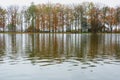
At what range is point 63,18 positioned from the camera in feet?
340

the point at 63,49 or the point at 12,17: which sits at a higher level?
the point at 12,17

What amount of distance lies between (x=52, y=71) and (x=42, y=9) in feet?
307

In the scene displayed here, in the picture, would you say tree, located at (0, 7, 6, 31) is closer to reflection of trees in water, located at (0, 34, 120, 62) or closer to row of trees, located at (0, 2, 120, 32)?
row of trees, located at (0, 2, 120, 32)

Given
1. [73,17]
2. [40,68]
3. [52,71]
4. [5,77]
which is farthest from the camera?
[73,17]

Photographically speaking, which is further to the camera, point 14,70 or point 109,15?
point 109,15

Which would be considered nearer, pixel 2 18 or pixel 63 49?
pixel 63 49

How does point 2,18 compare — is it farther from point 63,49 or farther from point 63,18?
point 63,49

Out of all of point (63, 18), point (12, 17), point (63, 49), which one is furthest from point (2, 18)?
point (63, 49)

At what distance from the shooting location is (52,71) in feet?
44.2

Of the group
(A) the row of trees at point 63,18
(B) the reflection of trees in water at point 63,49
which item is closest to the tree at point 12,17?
(A) the row of trees at point 63,18

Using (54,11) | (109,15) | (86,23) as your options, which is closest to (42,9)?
(54,11)

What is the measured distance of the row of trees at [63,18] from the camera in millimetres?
103625

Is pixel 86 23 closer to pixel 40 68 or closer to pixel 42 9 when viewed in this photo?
pixel 42 9

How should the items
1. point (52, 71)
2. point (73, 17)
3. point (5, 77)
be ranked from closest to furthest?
point (5, 77) → point (52, 71) → point (73, 17)
